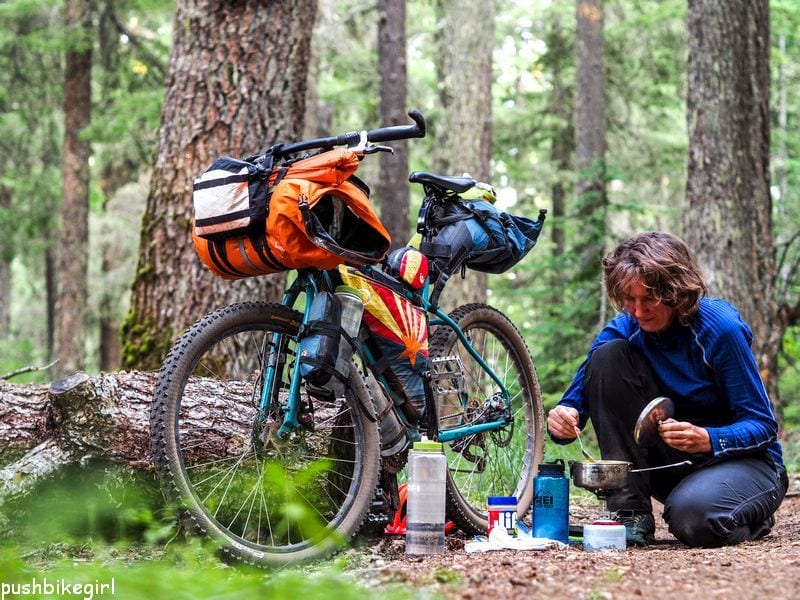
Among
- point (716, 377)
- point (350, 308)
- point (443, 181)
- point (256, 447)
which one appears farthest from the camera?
point (443, 181)

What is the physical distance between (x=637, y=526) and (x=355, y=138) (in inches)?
78.4

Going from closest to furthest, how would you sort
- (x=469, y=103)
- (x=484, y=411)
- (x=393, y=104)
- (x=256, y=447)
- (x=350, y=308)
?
1. (x=256, y=447)
2. (x=350, y=308)
3. (x=484, y=411)
4. (x=469, y=103)
5. (x=393, y=104)

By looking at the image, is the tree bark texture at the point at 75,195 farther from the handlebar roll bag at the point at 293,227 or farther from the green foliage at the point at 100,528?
the handlebar roll bag at the point at 293,227

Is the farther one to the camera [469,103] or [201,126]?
[469,103]

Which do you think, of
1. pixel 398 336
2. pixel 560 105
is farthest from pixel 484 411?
pixel 560 105

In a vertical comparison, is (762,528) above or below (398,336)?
below

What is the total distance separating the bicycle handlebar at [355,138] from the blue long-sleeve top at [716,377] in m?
1.34

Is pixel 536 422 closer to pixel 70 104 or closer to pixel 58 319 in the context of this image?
pixel 58 319

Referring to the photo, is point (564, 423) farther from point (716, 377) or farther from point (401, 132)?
point (401, 132)

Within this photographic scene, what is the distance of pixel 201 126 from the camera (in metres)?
5.21

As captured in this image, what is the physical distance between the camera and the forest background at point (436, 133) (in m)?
11.5

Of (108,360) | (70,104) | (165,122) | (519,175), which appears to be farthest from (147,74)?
(165,122)

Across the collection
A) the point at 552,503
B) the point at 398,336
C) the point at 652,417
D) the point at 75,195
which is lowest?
the point at 552,503

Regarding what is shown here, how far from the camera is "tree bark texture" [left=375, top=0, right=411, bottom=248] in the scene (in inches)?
468
